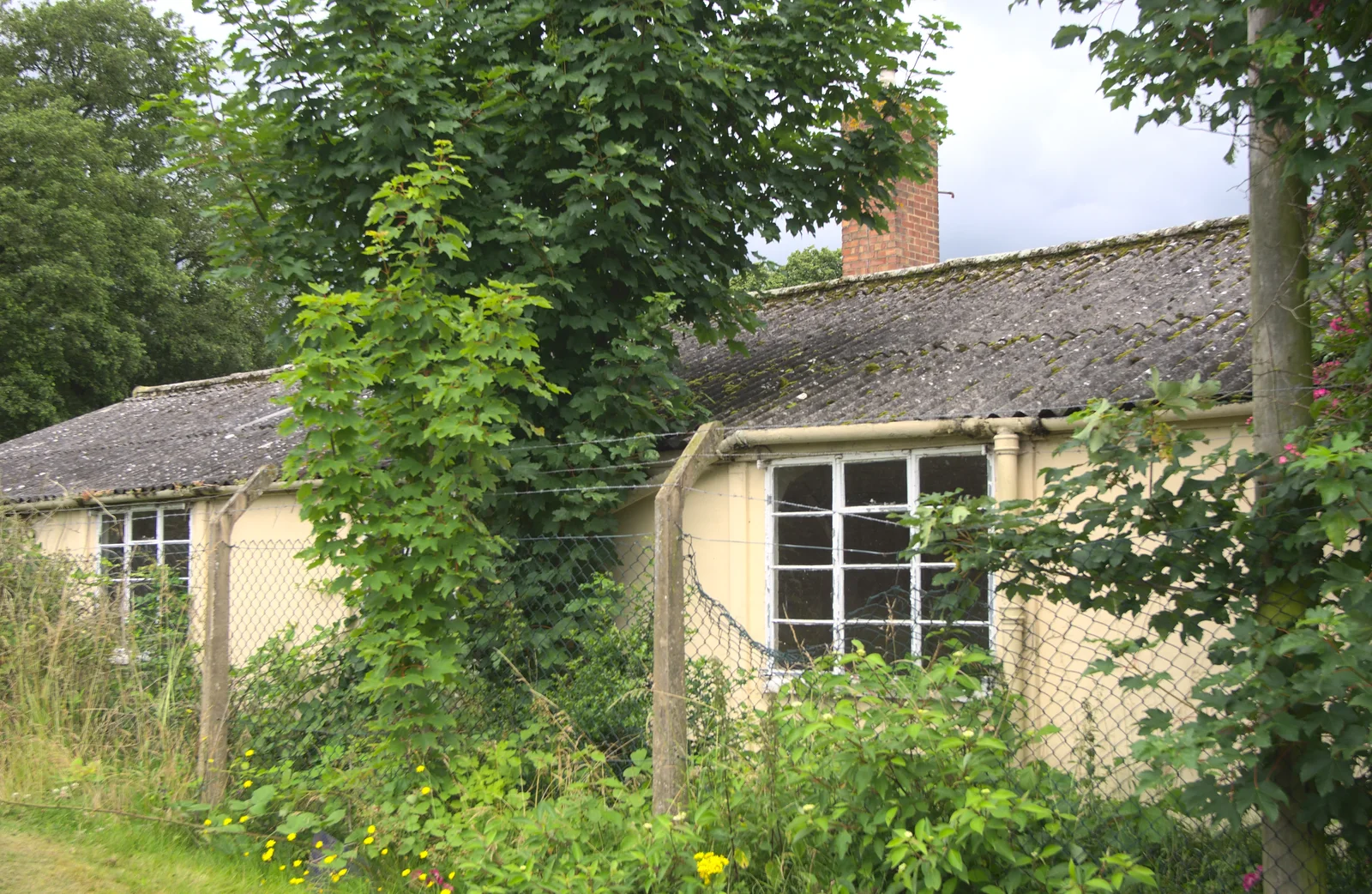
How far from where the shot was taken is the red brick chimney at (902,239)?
45.8ft

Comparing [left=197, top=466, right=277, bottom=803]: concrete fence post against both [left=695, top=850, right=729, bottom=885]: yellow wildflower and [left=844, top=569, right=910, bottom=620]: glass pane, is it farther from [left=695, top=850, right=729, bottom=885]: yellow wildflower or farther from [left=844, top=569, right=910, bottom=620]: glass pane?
[left=844, top=569, right=910, bottom=620]: glass pane

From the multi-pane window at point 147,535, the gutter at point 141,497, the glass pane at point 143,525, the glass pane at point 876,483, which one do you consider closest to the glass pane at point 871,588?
the glass pane at point 876,483

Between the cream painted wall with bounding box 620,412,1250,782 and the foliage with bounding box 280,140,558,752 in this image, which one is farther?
the cream painted wall with bounding box 620,412,1250,782

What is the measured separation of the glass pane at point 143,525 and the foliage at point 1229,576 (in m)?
12.8

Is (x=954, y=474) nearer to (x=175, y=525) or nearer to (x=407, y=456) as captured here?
(x=407, y=456)

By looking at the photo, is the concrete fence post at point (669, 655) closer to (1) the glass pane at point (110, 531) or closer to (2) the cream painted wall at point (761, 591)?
→ (2) the cream painted wall at point (761, 591)

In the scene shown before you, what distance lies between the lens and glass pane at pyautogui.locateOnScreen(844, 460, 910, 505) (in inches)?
310

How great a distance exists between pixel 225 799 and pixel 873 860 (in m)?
3.85

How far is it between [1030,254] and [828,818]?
864 centimetres

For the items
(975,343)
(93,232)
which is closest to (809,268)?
(93,232)

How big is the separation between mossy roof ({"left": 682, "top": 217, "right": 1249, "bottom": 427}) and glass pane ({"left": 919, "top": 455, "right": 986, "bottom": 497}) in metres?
0.40

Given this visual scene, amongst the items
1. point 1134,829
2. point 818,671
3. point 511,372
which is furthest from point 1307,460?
point 511,372

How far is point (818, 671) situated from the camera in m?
4.27

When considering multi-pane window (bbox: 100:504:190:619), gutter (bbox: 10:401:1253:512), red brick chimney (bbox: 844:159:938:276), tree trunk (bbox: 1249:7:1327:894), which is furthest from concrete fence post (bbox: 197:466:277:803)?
red brick chimney (bbox: 844:159:938:276)
